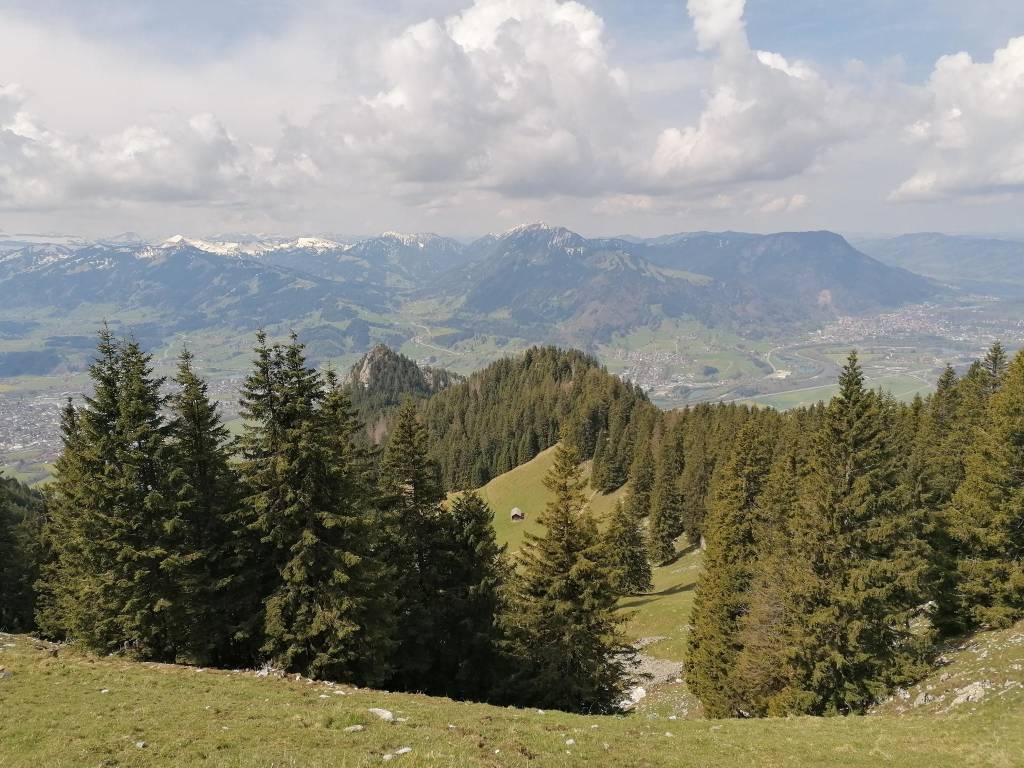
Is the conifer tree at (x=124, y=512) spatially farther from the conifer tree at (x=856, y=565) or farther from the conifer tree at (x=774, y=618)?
the conifer tree at (x=856, y=565)

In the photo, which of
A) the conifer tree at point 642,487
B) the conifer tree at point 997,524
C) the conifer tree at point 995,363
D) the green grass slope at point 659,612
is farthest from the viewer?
the conifer tree at point 642,487

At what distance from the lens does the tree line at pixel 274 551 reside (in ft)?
79.6

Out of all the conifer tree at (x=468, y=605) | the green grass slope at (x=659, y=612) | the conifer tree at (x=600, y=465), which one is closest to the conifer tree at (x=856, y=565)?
the green grass slope at (x=659, y=612)

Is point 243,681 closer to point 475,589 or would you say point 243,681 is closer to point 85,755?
point 85,755

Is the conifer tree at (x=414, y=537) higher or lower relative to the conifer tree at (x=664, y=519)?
higher

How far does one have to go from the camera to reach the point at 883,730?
19.2 meters

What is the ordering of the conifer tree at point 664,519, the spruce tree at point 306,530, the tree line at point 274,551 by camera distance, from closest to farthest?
the spruce tree at point 306,530 < the tree line at point 274,551 < the conifer tree at point 664,519

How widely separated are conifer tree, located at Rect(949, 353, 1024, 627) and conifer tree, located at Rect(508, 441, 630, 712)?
18.2 meters

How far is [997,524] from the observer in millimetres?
28391

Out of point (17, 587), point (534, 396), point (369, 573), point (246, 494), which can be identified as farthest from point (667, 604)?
point (534, 396)

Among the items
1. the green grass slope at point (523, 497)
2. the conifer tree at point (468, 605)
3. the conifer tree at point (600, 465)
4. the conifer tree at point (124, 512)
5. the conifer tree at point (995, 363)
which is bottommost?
the green grass slope at point (523, 497)

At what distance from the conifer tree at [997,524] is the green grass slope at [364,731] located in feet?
29.6

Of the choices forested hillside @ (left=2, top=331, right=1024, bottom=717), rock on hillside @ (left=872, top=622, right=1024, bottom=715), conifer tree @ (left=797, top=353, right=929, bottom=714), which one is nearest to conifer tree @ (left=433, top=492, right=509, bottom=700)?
forested hillside @ (left=2, top=331, right=1024, bottom=717)

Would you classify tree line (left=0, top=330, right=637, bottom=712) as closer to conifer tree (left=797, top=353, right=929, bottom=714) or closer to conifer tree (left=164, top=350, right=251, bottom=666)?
conifer tree (left=164, top=350, right=251, bottom=666)
